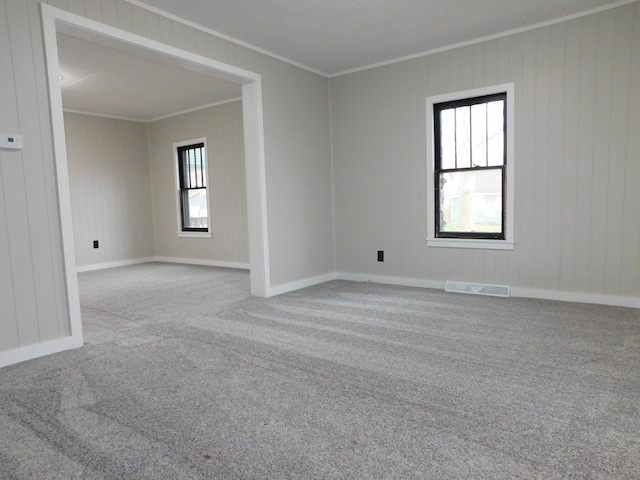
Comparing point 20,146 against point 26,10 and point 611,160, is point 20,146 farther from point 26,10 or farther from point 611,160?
point 611,160

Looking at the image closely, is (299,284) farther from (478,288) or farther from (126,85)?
(126,85)

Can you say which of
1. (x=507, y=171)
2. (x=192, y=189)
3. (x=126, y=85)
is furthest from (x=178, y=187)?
(x=507, y=171)

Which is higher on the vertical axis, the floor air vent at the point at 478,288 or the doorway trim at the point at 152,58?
the doorway trim at the point at 152,58

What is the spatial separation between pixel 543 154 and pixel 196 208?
545cm

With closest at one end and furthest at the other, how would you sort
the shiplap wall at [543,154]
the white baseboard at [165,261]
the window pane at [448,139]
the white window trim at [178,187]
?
1. the shiplap wall at [543,154]
2. the window pane at [448,139]
3. the white baseboard at [165,261]
4. the white window trim at [178,187]

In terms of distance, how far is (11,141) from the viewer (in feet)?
8.69

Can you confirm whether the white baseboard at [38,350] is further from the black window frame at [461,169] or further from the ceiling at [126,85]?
the black window frame at [461,169]

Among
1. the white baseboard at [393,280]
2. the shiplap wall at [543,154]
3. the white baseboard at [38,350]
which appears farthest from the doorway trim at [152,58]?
the shiplap wall at [543,154]

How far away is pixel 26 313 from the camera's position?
2.75 meters

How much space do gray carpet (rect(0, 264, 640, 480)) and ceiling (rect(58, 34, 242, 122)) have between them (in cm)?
270

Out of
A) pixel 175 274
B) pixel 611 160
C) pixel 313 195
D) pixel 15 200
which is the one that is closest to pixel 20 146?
pixel 15 200

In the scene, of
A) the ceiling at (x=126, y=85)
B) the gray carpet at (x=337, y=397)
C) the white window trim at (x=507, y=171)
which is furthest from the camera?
the ceiling at (x=126, y=85)

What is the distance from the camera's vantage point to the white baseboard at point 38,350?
2678 mm

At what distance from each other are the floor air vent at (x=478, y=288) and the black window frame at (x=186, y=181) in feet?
14.0
